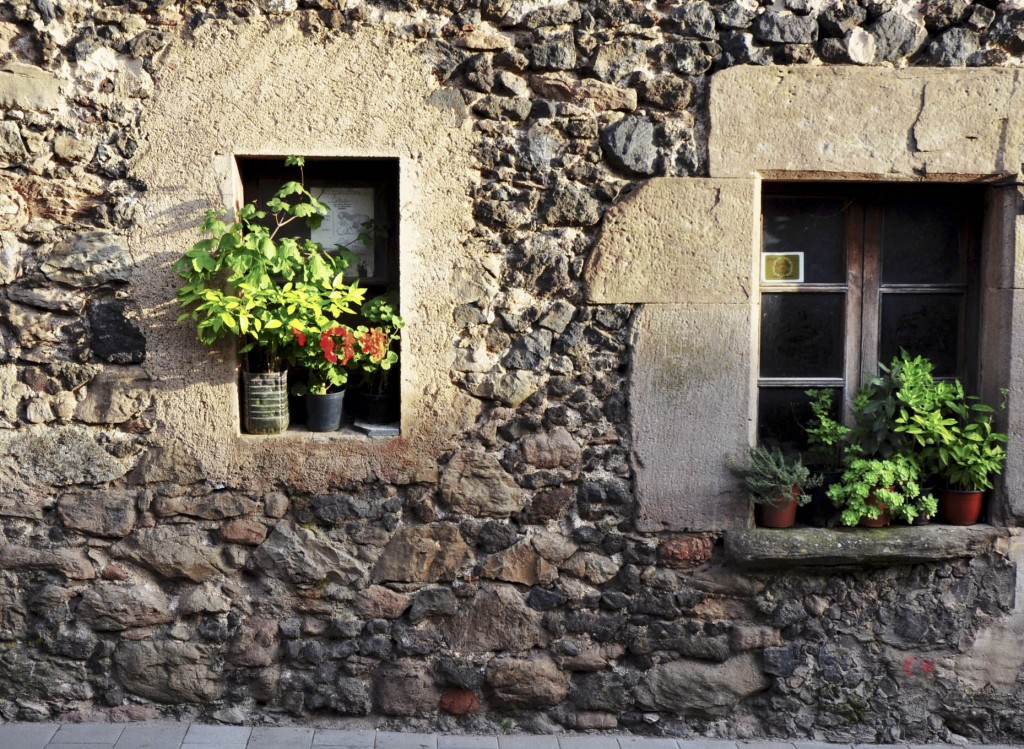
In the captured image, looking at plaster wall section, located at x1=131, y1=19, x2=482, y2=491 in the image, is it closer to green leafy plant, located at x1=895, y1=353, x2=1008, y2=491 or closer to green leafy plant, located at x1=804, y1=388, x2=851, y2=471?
green leafy plant, located at x1=804, y1=388, x2=851, y2=471

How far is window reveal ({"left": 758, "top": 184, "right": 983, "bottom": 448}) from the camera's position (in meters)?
3.69

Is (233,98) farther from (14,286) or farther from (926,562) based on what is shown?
(926,562)

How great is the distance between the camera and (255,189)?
3613 millimetres

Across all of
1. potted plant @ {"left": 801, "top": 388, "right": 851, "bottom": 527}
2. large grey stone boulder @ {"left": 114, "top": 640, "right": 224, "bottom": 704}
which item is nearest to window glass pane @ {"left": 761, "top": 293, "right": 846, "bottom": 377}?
potted plant @ {"left": 801, "top": 388, "right": 851, "bottom": 527}

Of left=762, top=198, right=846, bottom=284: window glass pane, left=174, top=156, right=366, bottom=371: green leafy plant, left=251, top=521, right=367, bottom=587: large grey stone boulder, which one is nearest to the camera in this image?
left=174, top=156, right=366, bottom=371: green leafy plant

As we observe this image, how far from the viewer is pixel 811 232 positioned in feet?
12.1

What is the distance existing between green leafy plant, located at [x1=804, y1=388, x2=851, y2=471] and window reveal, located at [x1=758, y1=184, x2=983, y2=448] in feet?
0.15

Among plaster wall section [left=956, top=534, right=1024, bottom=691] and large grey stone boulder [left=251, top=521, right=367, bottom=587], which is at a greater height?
large grey stone boulder [left=251, top=521, right=367, bottom=587]

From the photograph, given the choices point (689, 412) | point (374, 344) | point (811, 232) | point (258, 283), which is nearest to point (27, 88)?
point (258, 283)

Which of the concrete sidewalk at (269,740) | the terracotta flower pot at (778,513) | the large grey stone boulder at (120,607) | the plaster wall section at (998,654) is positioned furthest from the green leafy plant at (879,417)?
the large grey stone boulder at (120,607)

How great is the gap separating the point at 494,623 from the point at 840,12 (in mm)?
2624

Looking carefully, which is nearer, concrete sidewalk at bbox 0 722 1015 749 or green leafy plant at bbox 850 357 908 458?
concrete sidewalk at bbox 0 722 1015 749

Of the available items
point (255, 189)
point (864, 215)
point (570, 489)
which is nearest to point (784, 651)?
point (570, 489)

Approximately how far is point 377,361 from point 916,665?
2.38 meters
